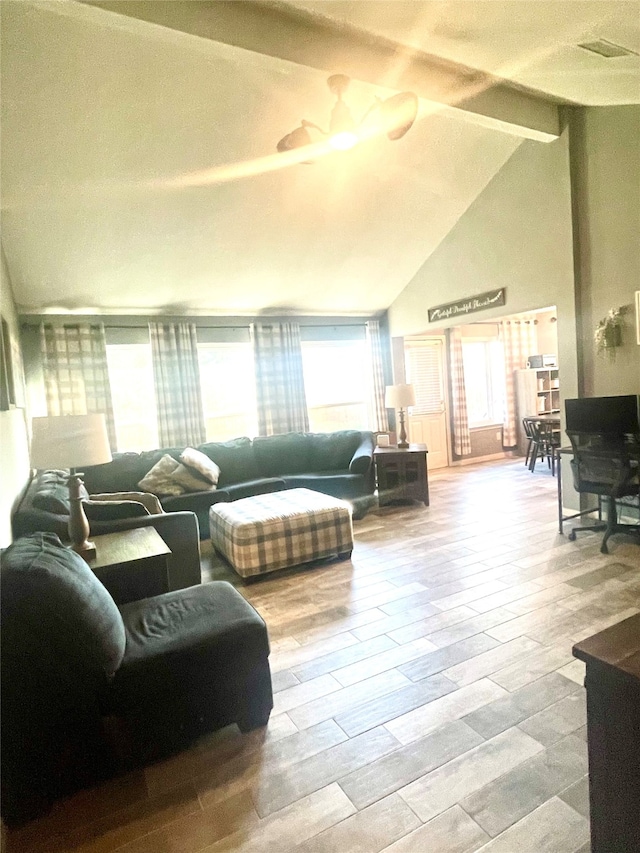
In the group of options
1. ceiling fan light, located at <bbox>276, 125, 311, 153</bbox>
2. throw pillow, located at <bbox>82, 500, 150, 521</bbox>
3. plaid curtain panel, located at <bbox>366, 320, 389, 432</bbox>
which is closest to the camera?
ceiling fan light, located at <bbox>276, 125, 311, 153</bbox>

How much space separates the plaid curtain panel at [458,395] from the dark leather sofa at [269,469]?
2.40 m

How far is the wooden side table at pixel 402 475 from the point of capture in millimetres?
5344

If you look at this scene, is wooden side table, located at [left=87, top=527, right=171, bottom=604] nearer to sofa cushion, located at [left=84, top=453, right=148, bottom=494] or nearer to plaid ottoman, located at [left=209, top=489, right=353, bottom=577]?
plaid ottoman, located at [left=209, top=489, right=353, bottom=577]

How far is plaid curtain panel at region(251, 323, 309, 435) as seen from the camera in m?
6.09

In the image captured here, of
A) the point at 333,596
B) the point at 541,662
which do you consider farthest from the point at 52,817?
the point at 541,662

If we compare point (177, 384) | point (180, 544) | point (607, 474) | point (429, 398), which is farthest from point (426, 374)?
point (180, 544)

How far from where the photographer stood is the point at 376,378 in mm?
6926

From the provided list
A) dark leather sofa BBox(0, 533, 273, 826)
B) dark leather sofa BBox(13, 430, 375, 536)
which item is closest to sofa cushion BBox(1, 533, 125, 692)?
dark leather sofa BBox(0, 533, 273, 826)

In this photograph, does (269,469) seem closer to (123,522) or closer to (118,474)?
(118,474)

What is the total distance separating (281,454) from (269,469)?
0.23 metres

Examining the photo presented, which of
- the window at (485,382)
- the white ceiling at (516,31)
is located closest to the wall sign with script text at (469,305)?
the white ceiling at (516,31)

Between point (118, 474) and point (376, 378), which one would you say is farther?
point (376, 378)

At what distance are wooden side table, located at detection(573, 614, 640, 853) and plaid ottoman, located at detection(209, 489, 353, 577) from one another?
264 centimetres

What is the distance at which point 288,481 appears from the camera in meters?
5.18
